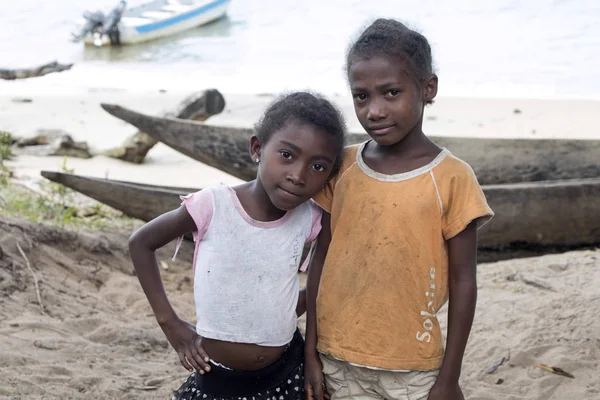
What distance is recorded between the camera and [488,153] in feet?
16.0

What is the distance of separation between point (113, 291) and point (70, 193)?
2.21 m

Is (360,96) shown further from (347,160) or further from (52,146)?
(52,146)

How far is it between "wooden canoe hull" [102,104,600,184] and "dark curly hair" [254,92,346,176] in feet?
8.99

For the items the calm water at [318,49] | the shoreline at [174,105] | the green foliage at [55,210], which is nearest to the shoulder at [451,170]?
the green foliage at [55,210]

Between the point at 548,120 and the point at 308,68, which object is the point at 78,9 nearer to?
the point at 308,68

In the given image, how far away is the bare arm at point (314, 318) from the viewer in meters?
2.09

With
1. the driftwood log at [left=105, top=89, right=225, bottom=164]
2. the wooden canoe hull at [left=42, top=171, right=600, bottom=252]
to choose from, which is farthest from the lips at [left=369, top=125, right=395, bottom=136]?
the driftwood log at [left=105, top=89, right=225, bottom=164]

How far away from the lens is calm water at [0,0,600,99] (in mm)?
14133

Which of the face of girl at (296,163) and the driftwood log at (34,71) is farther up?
the face of girl at (296,163)

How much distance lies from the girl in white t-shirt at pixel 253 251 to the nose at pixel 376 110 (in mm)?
128

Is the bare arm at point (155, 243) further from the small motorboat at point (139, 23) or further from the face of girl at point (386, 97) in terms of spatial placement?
the small motorboat at point (139, 23)

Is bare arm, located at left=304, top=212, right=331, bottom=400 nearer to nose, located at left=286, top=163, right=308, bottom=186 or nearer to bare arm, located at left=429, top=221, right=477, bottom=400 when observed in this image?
nose, located at left=286, top=163, right=308, bottom=186

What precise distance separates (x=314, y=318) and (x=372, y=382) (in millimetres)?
242

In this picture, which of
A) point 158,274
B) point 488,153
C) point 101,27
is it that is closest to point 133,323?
point 158,274
